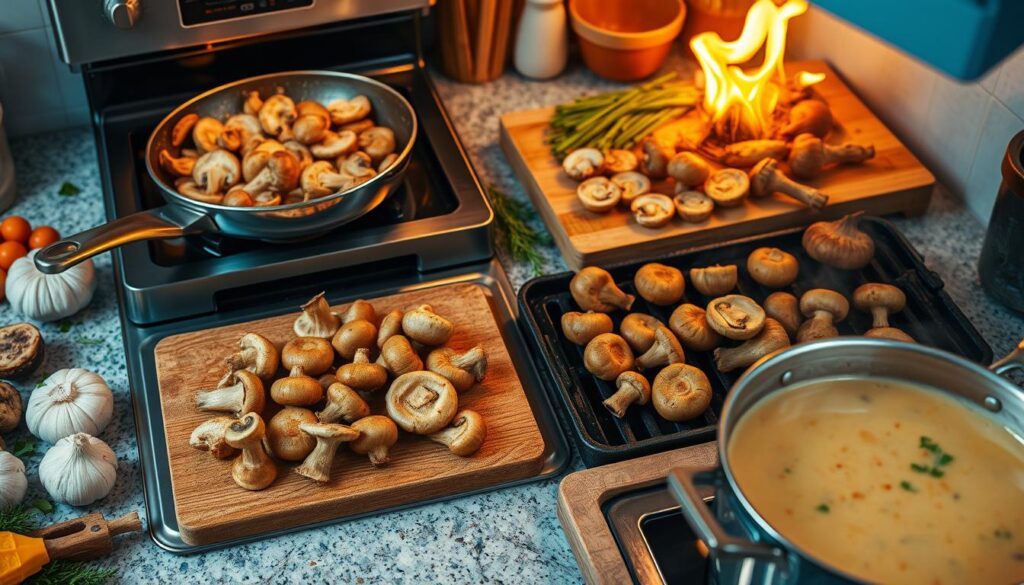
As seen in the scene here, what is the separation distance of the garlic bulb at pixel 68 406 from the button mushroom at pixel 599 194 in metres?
0.67

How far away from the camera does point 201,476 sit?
3.74ft

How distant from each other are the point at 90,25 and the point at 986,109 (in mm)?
1264

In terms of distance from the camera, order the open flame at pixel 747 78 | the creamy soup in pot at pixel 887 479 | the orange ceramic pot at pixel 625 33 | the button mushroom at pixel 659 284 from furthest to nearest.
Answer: the orange ceramic pot at pixel 625 33, the open flame at pixel 747 78, the button mushroom at pixel 659 284, the creamy soup in pot at pixel 887 479

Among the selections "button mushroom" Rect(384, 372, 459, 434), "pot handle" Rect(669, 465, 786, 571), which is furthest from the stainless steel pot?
"button mushroom" Rect(384, 372, 459, 434)

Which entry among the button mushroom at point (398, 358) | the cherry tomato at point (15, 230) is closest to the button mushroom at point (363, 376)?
the button mushroom at point (398, 358)

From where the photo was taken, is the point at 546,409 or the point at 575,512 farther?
the point at 546,409

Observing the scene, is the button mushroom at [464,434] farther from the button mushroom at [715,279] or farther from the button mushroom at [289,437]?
the button mushroom at [715,279]

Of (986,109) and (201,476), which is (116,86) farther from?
(986,109)

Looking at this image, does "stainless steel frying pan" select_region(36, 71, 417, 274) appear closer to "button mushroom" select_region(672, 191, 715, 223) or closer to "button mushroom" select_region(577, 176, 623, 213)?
"button mushroom" select_region(577, 176, 623, 213)

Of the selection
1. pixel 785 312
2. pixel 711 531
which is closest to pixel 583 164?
pixel 785 312

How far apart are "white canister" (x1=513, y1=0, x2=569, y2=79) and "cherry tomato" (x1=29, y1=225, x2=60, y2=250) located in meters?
0.82

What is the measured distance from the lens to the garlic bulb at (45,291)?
4.46 feet

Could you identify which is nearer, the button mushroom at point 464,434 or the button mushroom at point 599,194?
the button mushroom at point 464,434

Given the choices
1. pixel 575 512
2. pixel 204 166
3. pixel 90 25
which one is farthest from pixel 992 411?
pixel 90 25
